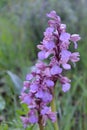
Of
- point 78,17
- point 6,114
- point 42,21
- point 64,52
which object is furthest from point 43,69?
point 78,17

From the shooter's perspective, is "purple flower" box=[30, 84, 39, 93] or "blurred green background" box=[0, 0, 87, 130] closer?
"purple flower" box=[30, 84, 39, 93]

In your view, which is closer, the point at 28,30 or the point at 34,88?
the point at 34,88

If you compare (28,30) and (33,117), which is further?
(28,30)

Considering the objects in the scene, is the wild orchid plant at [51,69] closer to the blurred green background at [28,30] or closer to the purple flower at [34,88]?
the purple flower at [34,88]

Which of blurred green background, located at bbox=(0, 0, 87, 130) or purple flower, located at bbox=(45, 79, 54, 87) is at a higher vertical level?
blurred green background, located at bbox=(0, 0, 87, 130)

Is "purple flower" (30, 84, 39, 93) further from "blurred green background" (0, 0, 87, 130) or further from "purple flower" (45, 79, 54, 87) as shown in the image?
"blurred green background" (0, 0, 87, 130)

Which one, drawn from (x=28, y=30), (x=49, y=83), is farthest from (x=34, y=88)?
(x=28, y=30)

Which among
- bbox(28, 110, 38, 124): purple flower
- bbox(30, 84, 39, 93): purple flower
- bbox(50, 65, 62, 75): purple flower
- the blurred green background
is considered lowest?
bbox(28, 110, 38, 124): purple flower

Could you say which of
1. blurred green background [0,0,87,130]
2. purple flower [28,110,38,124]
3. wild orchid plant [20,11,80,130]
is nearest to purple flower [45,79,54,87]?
wild orchid plant [20,11,80,130]

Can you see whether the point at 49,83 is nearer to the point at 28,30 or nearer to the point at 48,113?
the point at 48,113

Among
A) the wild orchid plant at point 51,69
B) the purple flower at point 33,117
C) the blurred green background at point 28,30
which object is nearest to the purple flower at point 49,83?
the wild orchid plant at point 51,69

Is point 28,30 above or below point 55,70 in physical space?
above
